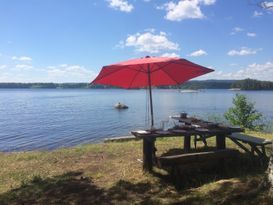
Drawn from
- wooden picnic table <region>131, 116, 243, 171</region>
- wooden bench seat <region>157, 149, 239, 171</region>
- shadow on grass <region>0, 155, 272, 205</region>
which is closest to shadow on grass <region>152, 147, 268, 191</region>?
shadow on grass <region>0, 155, 272, 205</region>

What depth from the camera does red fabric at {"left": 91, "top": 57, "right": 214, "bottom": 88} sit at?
8.24 meters

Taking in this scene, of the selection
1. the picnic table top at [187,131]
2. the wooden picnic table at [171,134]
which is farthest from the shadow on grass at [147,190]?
the picnic table top at [187,131]

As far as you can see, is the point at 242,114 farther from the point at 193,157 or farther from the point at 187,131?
the point at 193,157

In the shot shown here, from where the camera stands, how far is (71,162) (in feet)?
31.7

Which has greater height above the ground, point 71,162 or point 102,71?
point 102,71

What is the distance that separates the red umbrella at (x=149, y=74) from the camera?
27.2 feet

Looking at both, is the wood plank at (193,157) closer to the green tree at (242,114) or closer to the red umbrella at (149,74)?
the red umbrella at (149,74)

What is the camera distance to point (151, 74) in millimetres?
9453

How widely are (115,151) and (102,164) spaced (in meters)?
1.96

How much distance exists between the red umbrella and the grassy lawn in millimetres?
1812

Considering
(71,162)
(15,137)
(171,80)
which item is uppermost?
(171,80)

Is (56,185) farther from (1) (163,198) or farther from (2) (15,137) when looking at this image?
(2) (15,137)

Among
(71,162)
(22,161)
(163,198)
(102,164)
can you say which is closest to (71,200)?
(163,198)

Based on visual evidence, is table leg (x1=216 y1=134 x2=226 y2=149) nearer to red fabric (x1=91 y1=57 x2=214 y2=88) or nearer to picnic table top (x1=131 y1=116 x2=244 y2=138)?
picnic table top (x1=131 y1=116 x2=244 y2=138)
